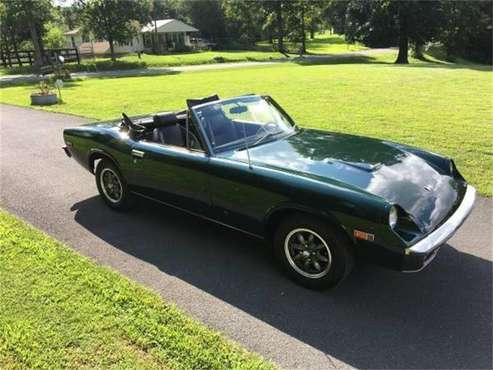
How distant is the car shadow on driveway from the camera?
281 cm

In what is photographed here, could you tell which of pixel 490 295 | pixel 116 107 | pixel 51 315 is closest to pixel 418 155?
pixel 490 295

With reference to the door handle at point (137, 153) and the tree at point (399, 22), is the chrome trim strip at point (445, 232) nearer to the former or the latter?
the door handle at point (137, 153)

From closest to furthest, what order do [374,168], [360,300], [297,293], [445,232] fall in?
[445,232], [360,300], [297,293], [374,168]

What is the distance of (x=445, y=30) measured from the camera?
127 ft

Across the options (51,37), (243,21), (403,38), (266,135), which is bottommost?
(266,135)

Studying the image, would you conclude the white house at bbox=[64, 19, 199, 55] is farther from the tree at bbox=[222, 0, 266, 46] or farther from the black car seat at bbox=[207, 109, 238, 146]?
the black car seat at bbox=[207, 109, 238, 146]

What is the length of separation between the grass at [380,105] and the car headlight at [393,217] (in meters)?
2.98

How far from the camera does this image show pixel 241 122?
4.32 metres

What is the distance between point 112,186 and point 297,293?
111 inches

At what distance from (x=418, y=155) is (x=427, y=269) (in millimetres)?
1102

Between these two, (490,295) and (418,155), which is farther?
(418,155)

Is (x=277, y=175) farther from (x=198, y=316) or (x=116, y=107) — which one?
(x=116, y=107)

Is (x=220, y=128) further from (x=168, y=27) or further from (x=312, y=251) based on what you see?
(x=168, y=27)

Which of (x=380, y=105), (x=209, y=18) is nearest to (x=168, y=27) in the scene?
(x=209, y=18)
